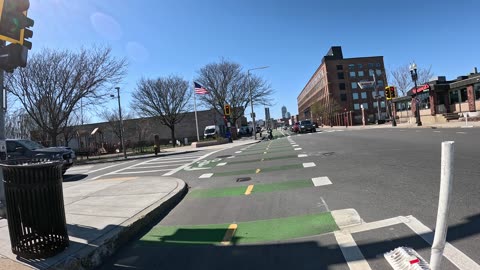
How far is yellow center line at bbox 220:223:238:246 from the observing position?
19.1 feet

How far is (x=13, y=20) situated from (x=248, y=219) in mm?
5220

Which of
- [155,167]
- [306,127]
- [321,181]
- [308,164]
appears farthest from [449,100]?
[321,181]

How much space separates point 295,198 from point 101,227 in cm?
403

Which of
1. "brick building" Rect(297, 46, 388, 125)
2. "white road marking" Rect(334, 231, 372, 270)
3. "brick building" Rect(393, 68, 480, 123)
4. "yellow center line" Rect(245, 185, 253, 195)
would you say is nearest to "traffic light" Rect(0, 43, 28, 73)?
"yellow center line" Rect(245, 185, 253, 195)

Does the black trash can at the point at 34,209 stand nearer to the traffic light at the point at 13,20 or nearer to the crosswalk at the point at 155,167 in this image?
the traffic light at the point at 13,20

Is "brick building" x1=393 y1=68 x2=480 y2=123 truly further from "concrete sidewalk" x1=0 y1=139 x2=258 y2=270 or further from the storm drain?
the storm drain

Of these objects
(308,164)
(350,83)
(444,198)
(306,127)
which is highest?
(350,83)

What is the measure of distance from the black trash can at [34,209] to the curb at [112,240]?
0.31 meters

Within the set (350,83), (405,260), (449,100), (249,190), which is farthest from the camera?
(350,83)

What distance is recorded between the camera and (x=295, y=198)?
28.1ft

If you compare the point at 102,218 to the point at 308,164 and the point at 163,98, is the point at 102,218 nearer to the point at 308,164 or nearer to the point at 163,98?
the point at 308,164

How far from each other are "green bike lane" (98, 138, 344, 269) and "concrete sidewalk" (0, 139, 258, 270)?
31cm

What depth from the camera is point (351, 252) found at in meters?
4.89

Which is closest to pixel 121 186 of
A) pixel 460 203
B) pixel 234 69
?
pixel 460 203
